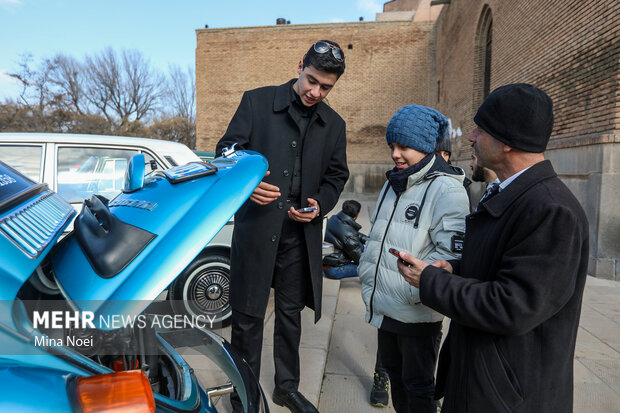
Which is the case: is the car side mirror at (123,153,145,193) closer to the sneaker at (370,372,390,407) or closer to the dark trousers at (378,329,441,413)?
the dark trousers at (378,329,441,413)

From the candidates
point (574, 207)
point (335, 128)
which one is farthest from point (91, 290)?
point (335, 128)

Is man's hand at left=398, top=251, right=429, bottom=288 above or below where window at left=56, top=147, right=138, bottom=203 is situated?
below

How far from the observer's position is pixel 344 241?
5.33 meters

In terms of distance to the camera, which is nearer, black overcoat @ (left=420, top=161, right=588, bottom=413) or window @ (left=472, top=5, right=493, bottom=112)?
black overcoat @ (left=420, top=161, right=588, bottom=413)

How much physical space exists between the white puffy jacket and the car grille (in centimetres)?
138

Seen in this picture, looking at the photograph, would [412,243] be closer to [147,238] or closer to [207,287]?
[147,238]

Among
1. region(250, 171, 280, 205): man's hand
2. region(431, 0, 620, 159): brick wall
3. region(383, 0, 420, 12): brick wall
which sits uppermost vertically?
region(383, 0, 420, 12): brick wall

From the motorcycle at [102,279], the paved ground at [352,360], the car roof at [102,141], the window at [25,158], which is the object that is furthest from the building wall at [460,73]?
the motorcycle at [102,279]

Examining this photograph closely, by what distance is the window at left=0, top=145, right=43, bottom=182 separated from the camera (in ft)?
11.4

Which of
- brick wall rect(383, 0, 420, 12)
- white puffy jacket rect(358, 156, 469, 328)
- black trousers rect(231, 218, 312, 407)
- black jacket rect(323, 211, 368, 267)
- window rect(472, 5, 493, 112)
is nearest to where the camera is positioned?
white puffy jacket rect(358, 156, 469, 328)

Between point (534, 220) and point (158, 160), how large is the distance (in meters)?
3.43

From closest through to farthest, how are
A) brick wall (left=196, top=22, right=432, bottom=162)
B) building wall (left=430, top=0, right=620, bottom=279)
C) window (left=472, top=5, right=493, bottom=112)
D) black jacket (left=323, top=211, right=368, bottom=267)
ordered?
black jacket (left=323, top=211, right=368, bottom=267), building wall (left=430, top=0, right=620, bottom=279), window (left=472, top=5, right=493, bottom=112), brick wall (left=196, top=22, right=432, bottom=162)

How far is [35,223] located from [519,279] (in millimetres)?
1280

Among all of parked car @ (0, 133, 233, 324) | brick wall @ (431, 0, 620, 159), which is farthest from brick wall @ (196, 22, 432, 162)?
parked car @ (0, 133, 233, 324)
